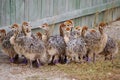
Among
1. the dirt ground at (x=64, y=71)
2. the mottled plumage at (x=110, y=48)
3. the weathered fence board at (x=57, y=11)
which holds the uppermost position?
the weathered fence board at (x=57, y=11)

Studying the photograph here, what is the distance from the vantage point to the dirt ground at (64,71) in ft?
23.3

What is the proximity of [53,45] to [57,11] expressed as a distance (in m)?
2.24

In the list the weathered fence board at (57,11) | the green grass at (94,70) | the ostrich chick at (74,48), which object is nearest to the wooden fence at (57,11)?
the weathered fence board at (57,11)

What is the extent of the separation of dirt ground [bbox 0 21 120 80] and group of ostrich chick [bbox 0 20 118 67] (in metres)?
0.16

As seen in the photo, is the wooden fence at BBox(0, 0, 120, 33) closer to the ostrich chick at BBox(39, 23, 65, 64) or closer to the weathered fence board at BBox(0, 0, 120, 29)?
the weathered fence board at BBox(0, 0, 120, 29)

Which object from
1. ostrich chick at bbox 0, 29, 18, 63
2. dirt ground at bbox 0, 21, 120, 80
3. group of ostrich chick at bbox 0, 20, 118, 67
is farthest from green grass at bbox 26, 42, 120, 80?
ostrich chick at bbox 0, 29, 18, 63

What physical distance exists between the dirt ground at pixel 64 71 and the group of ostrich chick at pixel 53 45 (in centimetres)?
16

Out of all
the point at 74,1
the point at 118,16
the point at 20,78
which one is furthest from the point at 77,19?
the point at 20,78

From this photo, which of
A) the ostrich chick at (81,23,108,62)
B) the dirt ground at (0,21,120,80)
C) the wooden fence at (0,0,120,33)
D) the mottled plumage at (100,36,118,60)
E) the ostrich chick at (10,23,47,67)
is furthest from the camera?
the wooden fence at (0,0,120,33)

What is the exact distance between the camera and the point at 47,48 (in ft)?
25.0

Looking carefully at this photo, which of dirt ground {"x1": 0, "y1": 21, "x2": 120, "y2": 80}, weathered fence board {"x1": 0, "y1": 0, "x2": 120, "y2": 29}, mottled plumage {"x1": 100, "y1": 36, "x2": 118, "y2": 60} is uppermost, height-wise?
weathered fence board {"x1": 0, "y1": 0, "x2": 120, "y2": 29}

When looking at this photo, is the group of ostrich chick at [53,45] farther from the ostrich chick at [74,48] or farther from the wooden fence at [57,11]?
the wooden fence at [57,11]

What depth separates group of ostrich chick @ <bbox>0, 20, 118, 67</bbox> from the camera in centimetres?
738

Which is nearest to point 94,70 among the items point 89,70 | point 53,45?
point 89,70
